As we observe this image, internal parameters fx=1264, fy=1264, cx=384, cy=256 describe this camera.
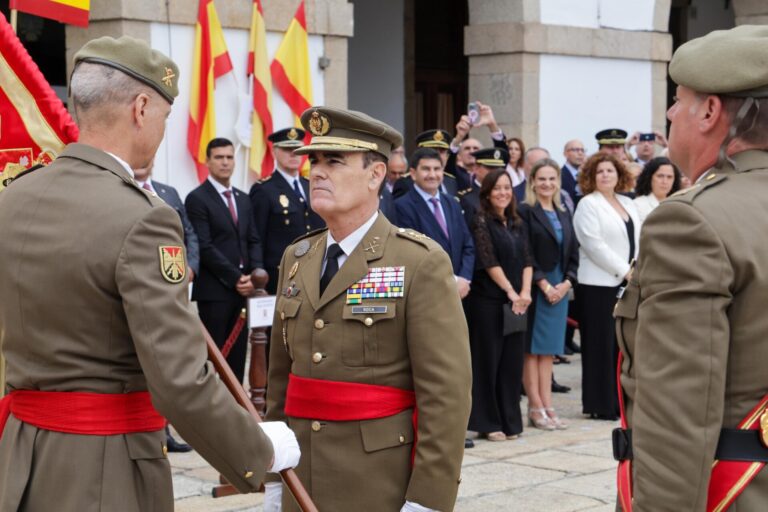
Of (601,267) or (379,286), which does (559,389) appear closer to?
(601,267)

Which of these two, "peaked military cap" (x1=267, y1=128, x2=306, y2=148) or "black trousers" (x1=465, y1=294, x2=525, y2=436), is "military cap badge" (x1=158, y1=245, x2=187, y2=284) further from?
"peaked military cap" (x1=267, y1=128, x2=306, y2=148)

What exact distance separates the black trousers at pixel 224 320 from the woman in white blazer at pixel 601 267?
8.08 ft

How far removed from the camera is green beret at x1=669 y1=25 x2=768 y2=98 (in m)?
2.72

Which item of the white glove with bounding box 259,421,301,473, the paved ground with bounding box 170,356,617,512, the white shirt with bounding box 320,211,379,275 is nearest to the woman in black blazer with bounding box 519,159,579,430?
the paved ground with bounding box 170,356,617,512

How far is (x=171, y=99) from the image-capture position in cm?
313

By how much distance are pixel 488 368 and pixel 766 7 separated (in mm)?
10927

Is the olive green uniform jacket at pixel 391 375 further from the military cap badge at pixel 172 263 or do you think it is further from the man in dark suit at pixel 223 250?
the man in dark suit at pixel 223 250

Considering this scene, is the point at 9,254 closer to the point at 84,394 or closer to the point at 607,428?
the point at 84,394

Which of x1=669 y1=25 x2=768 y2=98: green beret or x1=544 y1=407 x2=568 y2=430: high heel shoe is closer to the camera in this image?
x1=669 y1=25 x2=768 y2=98: green beret

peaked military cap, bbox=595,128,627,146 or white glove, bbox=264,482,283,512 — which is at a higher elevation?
peaked military cap, bbox=595,128,627,146

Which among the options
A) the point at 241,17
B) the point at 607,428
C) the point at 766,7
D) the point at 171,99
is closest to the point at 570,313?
the point at 607,428

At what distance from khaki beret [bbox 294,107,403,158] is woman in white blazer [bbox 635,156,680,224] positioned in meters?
5.89

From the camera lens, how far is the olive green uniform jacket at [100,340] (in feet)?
9.33

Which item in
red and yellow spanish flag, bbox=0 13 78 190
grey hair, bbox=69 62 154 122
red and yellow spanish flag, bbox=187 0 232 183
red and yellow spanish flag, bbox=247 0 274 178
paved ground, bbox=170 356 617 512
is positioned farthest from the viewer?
red and yellow spanish flag, bbox=247 0 274 178
